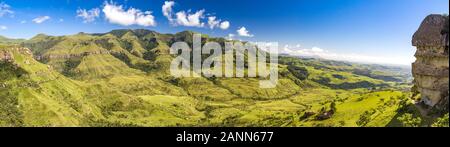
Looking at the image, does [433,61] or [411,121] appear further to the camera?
[433,61]

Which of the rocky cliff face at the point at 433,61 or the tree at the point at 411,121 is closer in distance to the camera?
the rocky cliff face at the point at 433,61

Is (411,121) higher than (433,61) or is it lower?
lower

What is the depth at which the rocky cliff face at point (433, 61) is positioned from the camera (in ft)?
135

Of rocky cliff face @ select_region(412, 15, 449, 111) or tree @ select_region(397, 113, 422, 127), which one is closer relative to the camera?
rocky cliff face @ select_region(412, 15, 449, 111)

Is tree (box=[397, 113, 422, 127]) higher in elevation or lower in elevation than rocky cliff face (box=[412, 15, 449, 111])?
lower

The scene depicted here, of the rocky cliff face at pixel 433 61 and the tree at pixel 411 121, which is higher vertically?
the rocky cliff face at pixel 433 61

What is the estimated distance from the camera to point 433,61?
4303 cm

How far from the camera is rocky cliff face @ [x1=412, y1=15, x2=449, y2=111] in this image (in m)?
41.1
